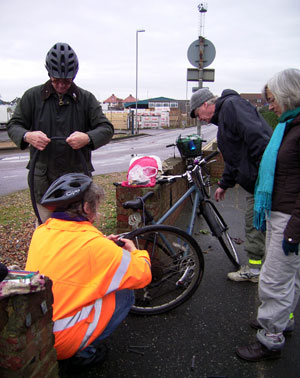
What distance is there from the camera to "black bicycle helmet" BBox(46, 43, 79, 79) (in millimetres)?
2686

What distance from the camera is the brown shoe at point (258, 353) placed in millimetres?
2416

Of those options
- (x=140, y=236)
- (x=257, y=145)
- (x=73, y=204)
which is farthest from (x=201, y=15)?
(x=73, y=204)

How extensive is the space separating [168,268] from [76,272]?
144 centimetres

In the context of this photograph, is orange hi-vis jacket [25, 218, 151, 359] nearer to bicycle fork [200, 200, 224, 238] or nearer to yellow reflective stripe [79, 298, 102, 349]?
yellow reflective stripe [79, 298, 102, 349]

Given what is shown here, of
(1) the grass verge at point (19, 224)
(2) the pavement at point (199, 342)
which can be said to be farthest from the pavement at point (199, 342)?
(1) the grass verge at point (19, 224)

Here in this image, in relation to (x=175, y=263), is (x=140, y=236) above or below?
above

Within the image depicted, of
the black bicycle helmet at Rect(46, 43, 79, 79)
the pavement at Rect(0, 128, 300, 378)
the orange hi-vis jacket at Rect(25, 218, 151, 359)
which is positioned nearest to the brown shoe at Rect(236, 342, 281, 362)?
the pavement at Rect(0, 128, 300, 378)

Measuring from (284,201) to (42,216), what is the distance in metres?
1.95

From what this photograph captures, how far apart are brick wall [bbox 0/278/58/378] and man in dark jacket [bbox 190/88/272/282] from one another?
2106 mm

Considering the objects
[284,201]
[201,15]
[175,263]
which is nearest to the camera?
[284,201]

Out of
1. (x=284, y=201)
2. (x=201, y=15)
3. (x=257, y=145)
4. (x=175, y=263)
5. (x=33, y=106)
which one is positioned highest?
(x=201, y=15)

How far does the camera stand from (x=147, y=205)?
11.4 feet

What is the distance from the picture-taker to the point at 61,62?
2688 millimetres

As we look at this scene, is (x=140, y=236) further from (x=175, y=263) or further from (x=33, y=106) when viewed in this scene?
(x=33, y=106)
